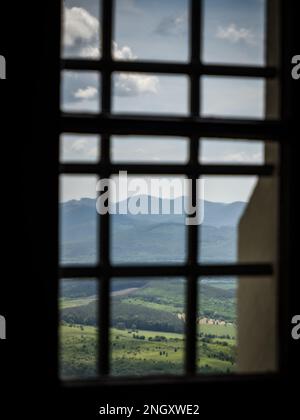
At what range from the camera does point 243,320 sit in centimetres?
179

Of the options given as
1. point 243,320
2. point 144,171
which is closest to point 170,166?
point 144,171

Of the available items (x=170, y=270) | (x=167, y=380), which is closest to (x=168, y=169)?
(x=170, y=270)

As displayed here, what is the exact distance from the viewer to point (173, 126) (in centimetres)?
108

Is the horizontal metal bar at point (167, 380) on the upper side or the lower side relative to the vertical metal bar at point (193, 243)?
lower

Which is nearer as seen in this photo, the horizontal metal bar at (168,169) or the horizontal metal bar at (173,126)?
the horizontal metal bar at (173,126)

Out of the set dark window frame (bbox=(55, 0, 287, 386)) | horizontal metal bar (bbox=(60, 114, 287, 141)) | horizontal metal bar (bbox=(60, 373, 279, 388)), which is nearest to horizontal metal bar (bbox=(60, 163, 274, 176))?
dark window frame (bbox=(55, 0, 287, 386))

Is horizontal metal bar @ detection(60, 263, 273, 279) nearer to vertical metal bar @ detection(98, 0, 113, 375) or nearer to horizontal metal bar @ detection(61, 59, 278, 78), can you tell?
vertical metal bar @ detection(98, 0, 113, 375)

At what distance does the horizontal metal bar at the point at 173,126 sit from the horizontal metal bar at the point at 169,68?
0.15 metres

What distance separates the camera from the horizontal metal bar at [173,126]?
3.45ft

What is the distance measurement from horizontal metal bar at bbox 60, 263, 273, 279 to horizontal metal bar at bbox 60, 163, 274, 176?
21cm

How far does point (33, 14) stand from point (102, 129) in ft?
0.83

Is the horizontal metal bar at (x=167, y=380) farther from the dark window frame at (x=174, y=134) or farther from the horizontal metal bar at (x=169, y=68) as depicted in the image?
the horizontal metal bar at (x=169, y=68)

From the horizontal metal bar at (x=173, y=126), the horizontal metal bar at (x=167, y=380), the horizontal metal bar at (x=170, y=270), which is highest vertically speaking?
the horizontal metal bar at (x=173, y=126)

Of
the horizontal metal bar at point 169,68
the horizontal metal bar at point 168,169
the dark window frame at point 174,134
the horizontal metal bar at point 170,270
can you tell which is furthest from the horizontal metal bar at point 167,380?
the horizontal metal bar at point 169,68
